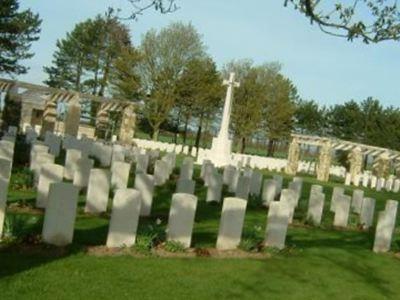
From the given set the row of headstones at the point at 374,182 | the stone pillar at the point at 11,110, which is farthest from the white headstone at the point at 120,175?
the row of headstones at the point at 374,182

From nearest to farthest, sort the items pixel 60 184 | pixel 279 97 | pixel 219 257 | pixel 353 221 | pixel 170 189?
pixel 60 184 < pixel 219 257 < pixel 353 221 < pixel 170 189 < pixel 279 97

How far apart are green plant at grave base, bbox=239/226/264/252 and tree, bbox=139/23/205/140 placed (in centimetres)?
4116

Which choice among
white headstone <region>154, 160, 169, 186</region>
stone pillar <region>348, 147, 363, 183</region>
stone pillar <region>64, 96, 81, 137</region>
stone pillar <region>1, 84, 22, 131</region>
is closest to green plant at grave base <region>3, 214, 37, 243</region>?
white headstone <region>154, 160, 169, 186</region>

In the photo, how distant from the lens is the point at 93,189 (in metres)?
10.2

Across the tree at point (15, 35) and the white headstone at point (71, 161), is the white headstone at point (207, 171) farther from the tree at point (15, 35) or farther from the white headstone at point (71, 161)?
the tree at point (15, 35)

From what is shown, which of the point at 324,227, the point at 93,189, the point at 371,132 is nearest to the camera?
the point at 93,189

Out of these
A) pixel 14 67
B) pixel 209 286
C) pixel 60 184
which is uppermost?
pixel 14 67

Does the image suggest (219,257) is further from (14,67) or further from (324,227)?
(14,67)

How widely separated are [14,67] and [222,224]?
177 feet

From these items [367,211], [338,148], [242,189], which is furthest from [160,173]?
[338,148]

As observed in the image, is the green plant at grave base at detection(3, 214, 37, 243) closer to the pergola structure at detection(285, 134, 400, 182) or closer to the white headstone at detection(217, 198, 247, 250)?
the white headstone at detection(217, 198, 247, 250)

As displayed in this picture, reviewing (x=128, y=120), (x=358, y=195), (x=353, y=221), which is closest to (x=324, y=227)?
(x=353, y=221)

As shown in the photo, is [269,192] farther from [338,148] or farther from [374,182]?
[338,148]

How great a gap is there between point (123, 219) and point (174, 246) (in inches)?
30.0
